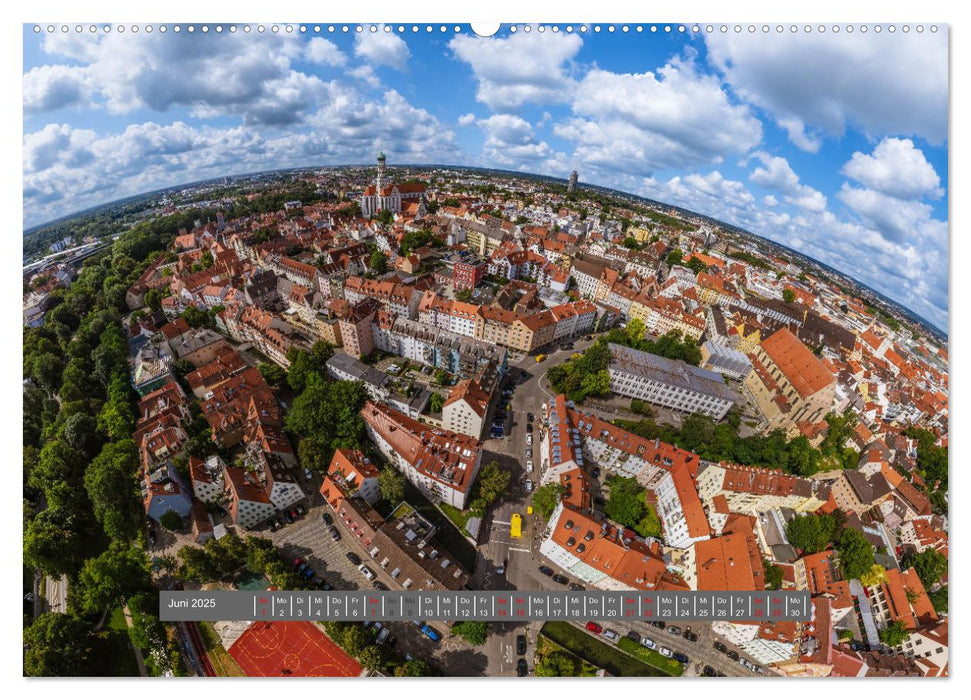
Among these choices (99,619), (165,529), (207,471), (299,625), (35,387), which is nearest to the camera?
(299,625)

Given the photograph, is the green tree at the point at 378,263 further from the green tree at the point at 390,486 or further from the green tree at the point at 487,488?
the green tree at the point at 487,488

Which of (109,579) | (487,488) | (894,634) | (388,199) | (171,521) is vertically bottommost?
(894,634)

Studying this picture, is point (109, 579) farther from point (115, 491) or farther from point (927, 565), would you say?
point (927, 565)

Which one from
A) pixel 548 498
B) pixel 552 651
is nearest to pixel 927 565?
pixel 548 498

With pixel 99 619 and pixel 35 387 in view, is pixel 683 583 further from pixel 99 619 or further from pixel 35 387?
pixel 35 387

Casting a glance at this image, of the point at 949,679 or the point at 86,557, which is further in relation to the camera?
the point at 86,557

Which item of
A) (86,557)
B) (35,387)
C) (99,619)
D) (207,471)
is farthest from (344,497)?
(35,387)

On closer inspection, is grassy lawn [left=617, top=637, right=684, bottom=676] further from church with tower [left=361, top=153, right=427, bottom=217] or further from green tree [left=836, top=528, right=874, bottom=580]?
church with tower [left=361, top=153, right=427, bottom=217]

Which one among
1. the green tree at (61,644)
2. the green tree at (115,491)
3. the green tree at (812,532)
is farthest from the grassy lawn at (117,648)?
the green tree at (812,532)
